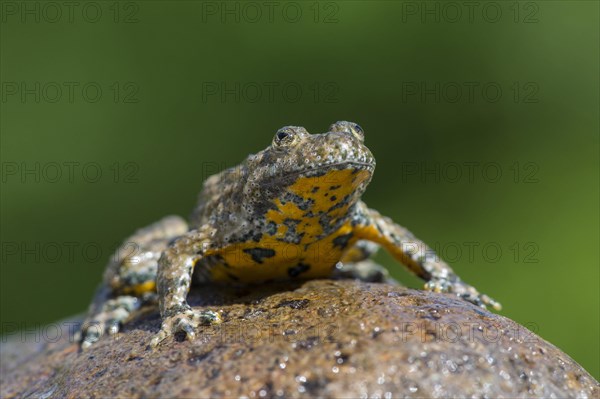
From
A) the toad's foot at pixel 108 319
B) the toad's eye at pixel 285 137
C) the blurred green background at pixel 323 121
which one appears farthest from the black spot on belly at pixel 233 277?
the blurred green background at pixel 323 121

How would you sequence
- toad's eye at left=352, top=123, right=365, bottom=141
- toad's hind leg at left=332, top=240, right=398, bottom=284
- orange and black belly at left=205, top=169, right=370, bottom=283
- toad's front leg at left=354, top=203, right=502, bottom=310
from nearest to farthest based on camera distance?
orange and black belly at left=205, top=169, right=370, bottom=283 → toad's eye at left=352, top=123, right=365, bottom=141 → toad's front leg at left=354, top=203, right=502, bottom=310 → toad's hind leg at left=332, top=240, right=398, bottom=284

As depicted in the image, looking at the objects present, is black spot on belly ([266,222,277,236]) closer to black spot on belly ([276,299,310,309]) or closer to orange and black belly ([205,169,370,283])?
orange and black belly ([205,169,370,283])

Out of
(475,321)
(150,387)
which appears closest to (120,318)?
(150,387)

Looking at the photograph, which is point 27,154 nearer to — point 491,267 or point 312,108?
point 312,108

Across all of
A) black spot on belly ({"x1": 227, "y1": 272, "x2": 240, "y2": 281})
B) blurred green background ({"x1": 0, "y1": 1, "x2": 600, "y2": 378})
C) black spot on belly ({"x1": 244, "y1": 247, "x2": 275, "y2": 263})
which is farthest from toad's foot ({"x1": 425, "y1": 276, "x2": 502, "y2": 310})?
blurred green background ({"x1": 0, "y1": 1, "x2": 600, "y2": 378})

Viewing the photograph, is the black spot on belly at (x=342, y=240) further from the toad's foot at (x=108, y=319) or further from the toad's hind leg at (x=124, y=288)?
the toad's foot at (x=108, y=319)

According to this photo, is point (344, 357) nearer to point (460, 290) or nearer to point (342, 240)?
point (342, 240)
